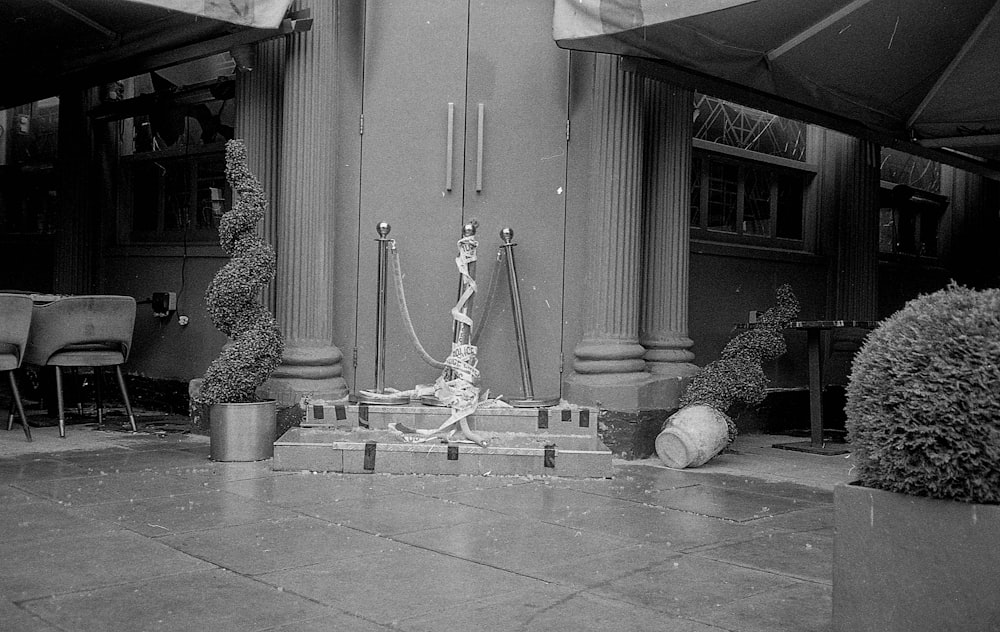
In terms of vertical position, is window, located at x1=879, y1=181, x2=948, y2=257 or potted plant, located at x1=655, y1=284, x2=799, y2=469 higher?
window, located at x1=879, y1=181, x2=948, y2=257

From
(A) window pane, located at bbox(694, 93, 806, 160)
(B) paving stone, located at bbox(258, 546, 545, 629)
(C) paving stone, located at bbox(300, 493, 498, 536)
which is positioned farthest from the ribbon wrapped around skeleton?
(A) window pane, located at bbox(694, 93, 806, 160)

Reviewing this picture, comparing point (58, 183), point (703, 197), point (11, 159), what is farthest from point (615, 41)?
point (11, 159)


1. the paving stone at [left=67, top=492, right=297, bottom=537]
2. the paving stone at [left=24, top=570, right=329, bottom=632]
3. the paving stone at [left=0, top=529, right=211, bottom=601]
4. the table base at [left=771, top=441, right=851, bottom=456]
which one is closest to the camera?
the paving stone at [left=24, top=570, right=329, bottom=632]

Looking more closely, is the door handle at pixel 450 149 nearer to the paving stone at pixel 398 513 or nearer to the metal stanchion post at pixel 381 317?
the metal stanchion post at pixel 381 317

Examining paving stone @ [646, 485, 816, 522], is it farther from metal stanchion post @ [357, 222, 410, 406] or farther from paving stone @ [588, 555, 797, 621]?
metal stanchion post @ [357, 222, 410, 406]

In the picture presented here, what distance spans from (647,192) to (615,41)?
5.42 feet

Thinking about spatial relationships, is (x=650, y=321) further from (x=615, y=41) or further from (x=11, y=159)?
(x=11, y=159)

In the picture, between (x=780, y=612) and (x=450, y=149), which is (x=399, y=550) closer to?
(x=780, y=612)

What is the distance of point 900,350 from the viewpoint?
271cm

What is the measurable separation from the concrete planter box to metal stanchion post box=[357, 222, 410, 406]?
4296 millimetres

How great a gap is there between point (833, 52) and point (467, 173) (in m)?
2.74

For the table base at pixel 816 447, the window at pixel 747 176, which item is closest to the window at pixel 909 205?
the window at pixel 747 176

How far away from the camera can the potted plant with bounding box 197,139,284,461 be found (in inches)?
244

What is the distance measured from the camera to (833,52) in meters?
6.56
